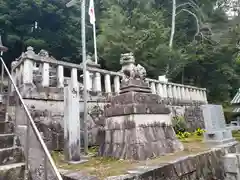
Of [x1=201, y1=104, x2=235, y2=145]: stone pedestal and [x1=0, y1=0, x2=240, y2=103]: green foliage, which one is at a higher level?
[x1=0, y1=0, x2=240, y2=103]: green foliage

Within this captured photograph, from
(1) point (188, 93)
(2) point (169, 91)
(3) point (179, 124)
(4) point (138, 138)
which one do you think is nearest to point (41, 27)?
(2) point (169, 91)

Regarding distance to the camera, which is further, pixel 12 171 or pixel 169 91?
pixel 169 91

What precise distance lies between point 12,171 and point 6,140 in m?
0.69

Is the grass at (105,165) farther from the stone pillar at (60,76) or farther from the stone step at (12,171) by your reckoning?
the stone pillar at (60,76)

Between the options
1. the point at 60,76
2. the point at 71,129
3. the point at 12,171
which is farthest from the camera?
the point at 60,76

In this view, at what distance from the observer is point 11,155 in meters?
2.73

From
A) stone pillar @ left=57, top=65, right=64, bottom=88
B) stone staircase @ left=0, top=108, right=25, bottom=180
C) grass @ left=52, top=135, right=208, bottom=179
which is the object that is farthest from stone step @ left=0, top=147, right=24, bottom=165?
stone pillar @ left=57, top=65, right=64, bottom=88

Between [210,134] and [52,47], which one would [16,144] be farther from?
[52,47]

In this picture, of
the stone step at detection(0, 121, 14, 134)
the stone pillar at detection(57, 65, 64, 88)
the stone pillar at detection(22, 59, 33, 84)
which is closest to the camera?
the stone step at detection(0, 121, 14, 134)

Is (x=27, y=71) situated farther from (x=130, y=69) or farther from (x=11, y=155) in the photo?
(x=130, y=69)

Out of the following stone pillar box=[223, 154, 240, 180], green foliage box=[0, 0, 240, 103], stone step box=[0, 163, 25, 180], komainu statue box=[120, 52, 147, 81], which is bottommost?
stone pillar box=[223, 154, 240, 180]

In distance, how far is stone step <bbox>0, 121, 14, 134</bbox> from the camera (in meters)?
3.29

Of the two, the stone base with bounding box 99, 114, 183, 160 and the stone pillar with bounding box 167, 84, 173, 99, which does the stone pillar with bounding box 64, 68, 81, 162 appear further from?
the stone pillar with bounding box 167, 84, 173, 99

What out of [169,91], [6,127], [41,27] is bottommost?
[6,127]
